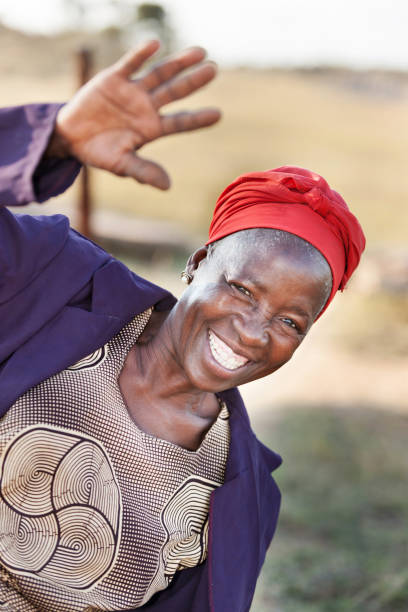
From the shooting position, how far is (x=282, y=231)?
1.82m

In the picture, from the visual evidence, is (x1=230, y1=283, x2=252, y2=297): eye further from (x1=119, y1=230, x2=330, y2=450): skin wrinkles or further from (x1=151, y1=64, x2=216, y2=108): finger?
(x1=151, y1=64, x2=216, y2=108): finger

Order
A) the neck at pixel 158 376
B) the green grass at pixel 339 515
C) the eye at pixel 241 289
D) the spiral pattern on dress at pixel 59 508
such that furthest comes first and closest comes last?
the green grass at pixel 339 515 → the neck at pixel 158 376 → the eye at pixel 241 289 → the spiral pattern on dress at pixel 59 508

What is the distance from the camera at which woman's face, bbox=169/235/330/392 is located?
70.9 inches

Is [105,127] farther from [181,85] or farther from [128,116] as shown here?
[181,85]

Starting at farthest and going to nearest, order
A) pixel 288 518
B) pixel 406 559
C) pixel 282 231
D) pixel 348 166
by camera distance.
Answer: pixel 348 166
pixel 288 518
pixel 406 559
pixel 282 231

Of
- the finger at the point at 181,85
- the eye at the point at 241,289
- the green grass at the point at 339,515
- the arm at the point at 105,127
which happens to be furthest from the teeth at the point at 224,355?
the green grass at the point at 339,515

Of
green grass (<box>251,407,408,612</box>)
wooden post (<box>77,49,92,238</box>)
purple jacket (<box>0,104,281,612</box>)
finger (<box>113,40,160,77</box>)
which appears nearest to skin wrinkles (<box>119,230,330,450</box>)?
purple jacket (<box>0,104,281,612</box>)

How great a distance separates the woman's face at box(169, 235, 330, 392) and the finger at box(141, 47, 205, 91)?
1.86ft

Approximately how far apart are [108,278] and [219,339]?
1.17 ft

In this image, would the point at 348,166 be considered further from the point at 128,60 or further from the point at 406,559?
the point at 128,60

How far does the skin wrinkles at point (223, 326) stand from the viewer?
180 cm

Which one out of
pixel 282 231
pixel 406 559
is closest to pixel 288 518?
pixel 406 559

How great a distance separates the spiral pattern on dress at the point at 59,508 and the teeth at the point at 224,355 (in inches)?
13.5

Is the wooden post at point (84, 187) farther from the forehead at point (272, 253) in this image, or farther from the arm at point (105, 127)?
the arm at point (105, 127)
